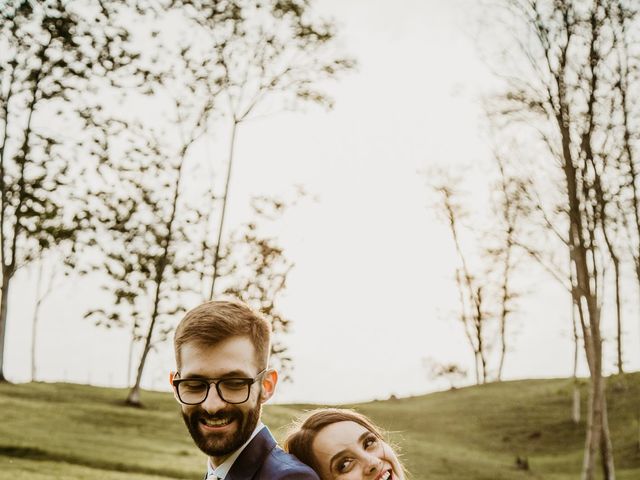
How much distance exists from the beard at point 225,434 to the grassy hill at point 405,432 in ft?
45.3

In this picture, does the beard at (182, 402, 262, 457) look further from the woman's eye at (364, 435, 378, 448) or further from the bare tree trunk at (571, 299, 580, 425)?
the bare tree trunk at (571, 299, 580, 425)

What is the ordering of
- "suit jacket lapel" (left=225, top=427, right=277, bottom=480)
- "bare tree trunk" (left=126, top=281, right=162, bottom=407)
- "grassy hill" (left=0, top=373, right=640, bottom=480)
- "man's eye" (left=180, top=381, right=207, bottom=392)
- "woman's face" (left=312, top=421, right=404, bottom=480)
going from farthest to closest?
"bare tree trunk" (left=126, top=281, right=162, bottom=407) → "grassy hill" (left=0, top=373, right=640, bottom=480) → "woman's face" (left=312, top=421, right=404, bottom=480) → "man's eye" (left=180, top=381, right=207, bottom=392) → "suit jacket lapel" (left=225, top=427, right=277, bottom=480)

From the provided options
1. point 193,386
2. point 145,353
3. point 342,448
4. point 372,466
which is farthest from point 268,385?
point 145,353

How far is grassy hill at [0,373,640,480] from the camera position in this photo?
71.9 feet

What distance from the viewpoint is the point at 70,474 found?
18547 millimetres

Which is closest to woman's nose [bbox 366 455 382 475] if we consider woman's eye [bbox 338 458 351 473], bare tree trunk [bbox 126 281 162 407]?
woman's eye [bbox 338 458 351 473]

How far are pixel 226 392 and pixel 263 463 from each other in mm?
362

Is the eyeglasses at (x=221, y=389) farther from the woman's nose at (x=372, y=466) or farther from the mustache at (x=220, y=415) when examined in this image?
the woman's nose at (x=372, y=466)

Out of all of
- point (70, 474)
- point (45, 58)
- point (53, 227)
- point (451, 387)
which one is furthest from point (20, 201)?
point (451, 387)

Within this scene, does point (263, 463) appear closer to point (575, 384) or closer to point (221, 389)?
point (221, 389)

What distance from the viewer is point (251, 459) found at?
337 centimetres

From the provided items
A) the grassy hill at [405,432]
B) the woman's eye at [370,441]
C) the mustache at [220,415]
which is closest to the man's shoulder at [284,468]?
the mustache at [220,415]

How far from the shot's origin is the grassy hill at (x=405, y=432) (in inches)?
862

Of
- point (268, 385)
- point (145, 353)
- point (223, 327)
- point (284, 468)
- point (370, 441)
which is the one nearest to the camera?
point (284, 468)
